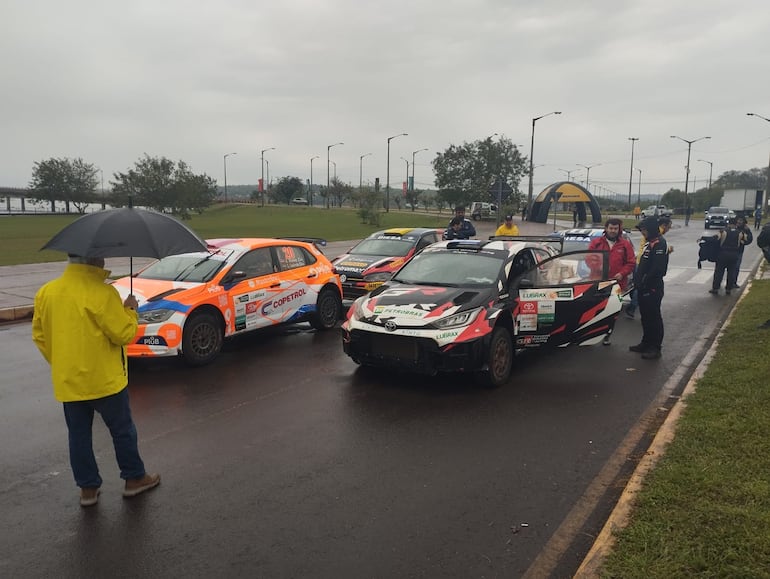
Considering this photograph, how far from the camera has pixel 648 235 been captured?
27.5 feet

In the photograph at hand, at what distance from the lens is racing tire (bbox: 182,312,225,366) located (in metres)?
7.33

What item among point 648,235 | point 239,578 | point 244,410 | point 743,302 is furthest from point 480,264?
point 743,302

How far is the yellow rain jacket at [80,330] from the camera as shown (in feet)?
12.5

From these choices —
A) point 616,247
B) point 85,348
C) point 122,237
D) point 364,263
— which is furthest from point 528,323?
point 364,263

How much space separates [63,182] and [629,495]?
88.9 m

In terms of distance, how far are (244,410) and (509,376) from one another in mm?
3042

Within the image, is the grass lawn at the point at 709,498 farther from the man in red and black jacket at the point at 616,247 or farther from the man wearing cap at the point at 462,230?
the man wearing cap at the point at 462,230

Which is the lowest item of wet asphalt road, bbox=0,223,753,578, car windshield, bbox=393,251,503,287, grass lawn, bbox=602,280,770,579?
wet asphalt road, bbox=0,223,753,578

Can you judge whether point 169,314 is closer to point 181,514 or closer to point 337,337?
point 337,337

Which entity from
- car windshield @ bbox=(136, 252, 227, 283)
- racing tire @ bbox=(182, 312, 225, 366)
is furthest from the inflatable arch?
racing tire @ bbox=(182, 312, 225, 366)

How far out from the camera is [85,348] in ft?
12.7

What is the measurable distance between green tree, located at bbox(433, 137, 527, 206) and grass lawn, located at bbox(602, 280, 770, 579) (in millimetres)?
54983

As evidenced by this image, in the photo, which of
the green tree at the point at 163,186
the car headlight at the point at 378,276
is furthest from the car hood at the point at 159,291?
the green tree at the point at 163,186

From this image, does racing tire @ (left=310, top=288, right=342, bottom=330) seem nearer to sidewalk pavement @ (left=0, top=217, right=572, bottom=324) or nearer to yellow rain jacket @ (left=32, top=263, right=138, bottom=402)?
sidewalk pavement @ (left=0, top=217, right=572, bottom=324)
